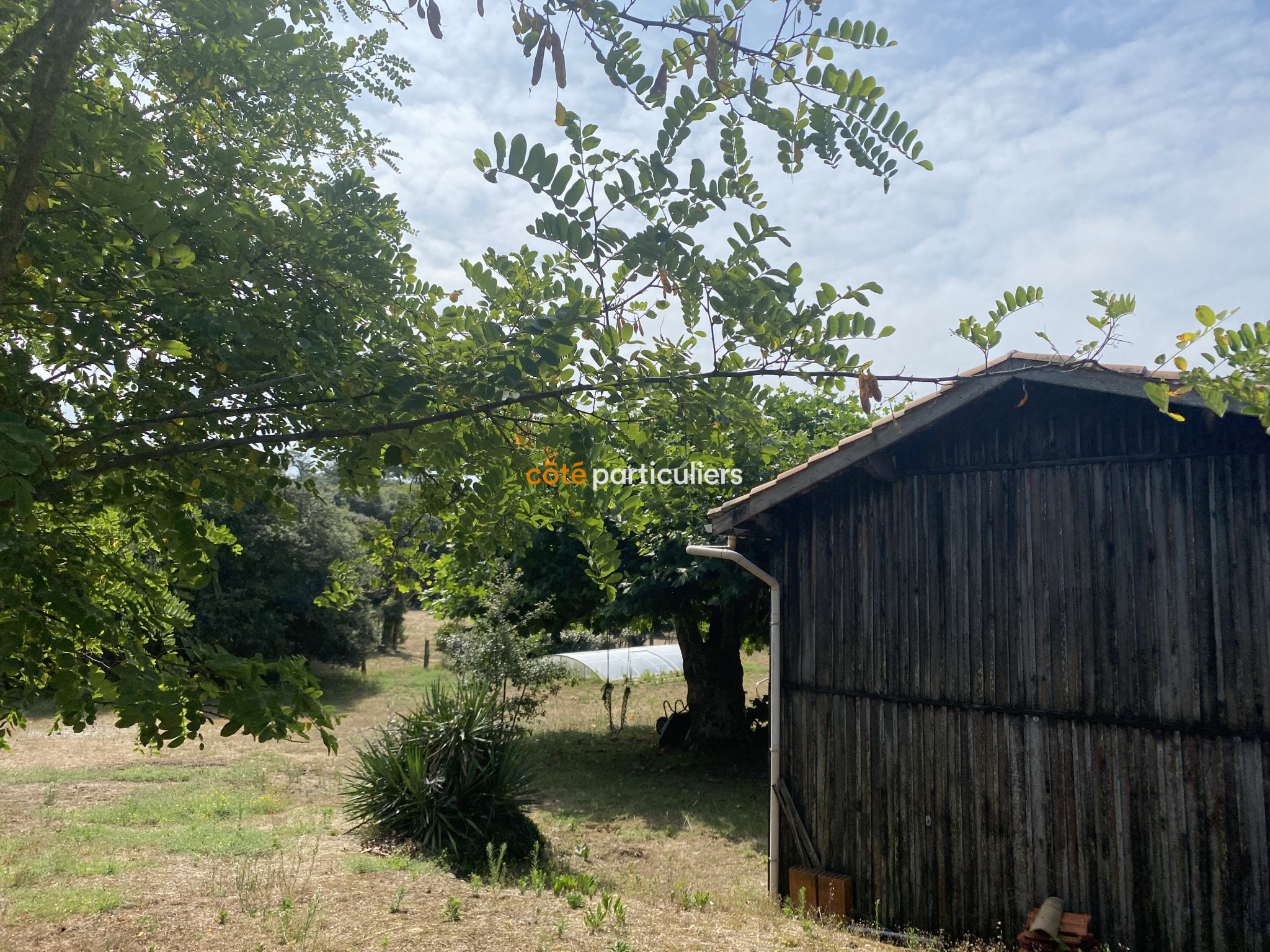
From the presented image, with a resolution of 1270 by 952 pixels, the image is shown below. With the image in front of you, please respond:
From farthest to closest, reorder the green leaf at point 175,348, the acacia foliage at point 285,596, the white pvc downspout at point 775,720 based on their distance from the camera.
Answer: the acacia foliage at point 285,596 → the white pvc downspout at point 775,720 → the green leaf at point 175,348

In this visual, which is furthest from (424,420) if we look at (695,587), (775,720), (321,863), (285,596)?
(285,596)

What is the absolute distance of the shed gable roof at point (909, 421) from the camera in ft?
20.7

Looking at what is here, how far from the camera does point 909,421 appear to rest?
7.42 metres

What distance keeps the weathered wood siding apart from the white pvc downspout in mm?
120

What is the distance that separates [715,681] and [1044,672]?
34.7 ft

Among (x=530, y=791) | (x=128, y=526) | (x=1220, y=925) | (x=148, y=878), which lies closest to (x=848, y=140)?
(x=128, y=526)

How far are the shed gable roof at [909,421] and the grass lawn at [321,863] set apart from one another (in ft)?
11.6

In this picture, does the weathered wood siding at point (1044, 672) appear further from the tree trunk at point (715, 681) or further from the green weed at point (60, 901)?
the tree trunk at point (715, 681)

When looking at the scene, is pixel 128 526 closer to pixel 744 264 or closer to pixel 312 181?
pixel 312 181

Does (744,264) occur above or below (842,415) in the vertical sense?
below

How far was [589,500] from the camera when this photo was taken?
3.76 meters

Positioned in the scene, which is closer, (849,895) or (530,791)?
(849,895)

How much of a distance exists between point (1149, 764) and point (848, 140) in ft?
20.4

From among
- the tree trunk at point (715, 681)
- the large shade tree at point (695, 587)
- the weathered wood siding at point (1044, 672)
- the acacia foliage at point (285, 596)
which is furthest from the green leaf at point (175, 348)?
the acacia foliage at point (285, 596)
